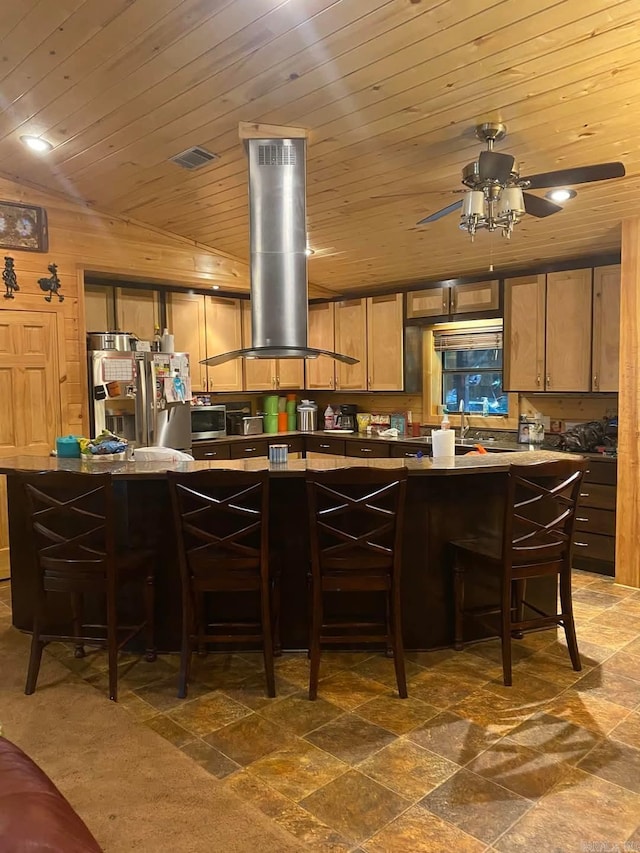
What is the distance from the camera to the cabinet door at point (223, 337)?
19.9ft

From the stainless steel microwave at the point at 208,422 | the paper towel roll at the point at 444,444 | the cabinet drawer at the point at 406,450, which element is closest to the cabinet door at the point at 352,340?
the cabinet drawer at the point at 406,450

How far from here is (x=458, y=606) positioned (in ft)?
10.6

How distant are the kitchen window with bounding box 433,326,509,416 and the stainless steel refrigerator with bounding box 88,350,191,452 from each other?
8.17 ft

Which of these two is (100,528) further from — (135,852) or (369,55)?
(369,55)

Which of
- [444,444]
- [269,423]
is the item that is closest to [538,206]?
[444,444]

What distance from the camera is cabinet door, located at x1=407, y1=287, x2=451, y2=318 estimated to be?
18.7ft

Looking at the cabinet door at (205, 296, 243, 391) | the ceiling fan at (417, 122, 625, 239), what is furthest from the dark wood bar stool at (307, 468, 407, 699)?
the cabinet door at (205, 296, 243, 391)

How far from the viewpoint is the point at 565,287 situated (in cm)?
488

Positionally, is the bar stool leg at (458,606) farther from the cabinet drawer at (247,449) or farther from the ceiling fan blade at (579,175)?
the cabinet drawer at (247,449)

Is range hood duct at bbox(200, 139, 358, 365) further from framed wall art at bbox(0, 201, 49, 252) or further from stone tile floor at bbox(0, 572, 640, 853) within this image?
framed wall art at bbox(0, 201, 49, 252)

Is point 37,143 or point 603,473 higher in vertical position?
point 37,143

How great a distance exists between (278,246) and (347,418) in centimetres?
348

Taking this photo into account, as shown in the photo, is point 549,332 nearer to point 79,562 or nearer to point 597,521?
point 597,521

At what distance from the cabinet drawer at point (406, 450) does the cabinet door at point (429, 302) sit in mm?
1244
